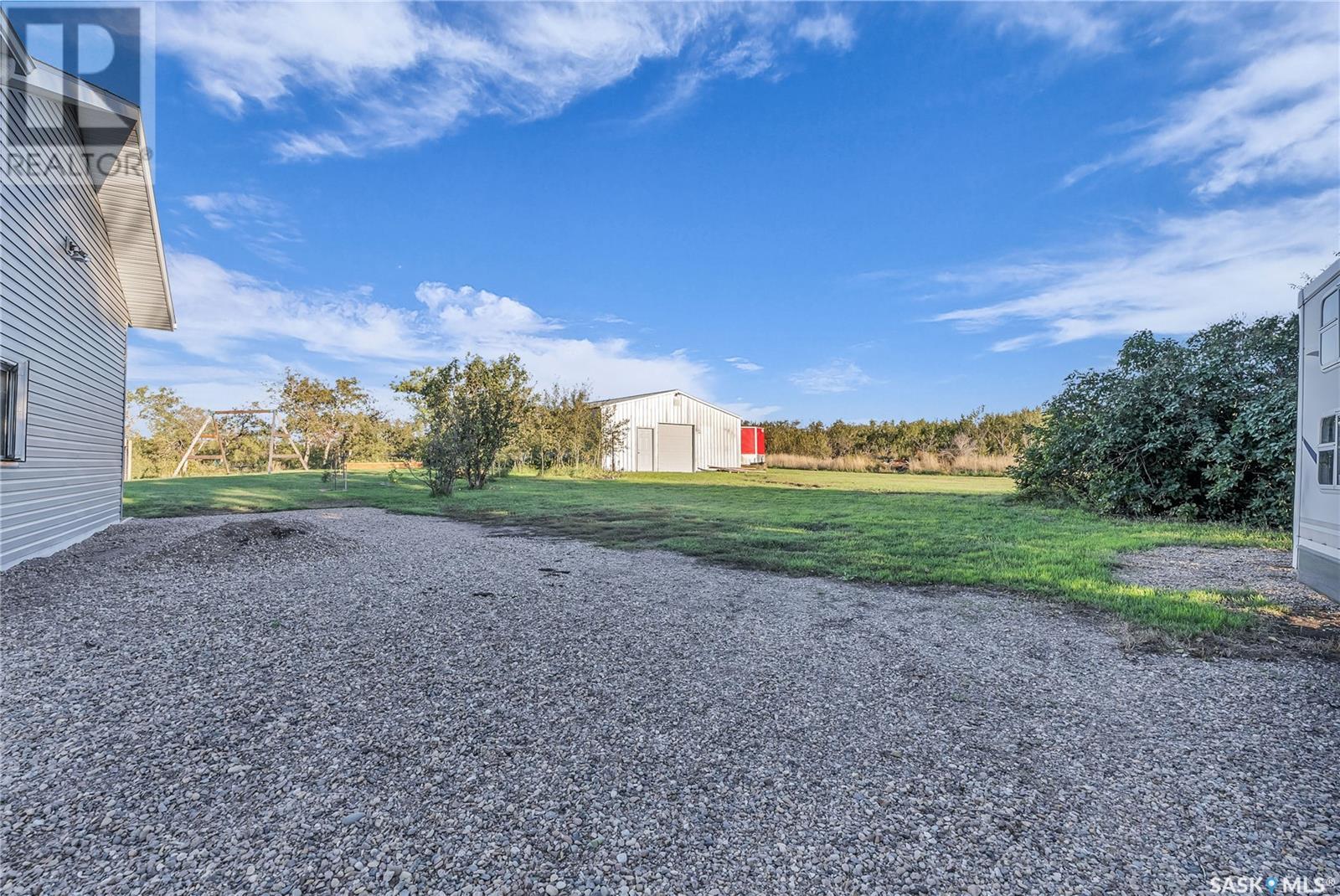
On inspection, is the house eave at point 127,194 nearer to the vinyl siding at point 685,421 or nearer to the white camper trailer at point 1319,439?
the white camper trailer at point 1319,439

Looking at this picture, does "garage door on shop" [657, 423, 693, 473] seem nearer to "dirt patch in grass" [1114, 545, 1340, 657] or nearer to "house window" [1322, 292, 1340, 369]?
"dirt patch in grass" [1114, 545, 1340, 657]

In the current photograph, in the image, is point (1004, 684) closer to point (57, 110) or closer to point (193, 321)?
point (57, 110)

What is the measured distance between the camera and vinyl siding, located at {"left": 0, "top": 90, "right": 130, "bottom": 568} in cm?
546

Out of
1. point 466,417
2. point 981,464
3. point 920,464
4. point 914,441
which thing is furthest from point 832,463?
point 466,417

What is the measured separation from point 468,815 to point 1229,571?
7.61 m

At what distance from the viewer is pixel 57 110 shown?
21.3 ft

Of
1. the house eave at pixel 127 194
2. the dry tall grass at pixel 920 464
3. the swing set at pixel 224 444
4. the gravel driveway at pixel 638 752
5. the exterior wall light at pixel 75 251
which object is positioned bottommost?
the gravel driveway at pixel 638 752

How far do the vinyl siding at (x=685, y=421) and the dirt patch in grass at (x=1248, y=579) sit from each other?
19181 millimetres

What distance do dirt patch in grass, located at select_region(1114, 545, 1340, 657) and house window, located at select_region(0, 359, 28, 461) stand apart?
1056 cm

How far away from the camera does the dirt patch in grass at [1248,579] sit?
4.13 m

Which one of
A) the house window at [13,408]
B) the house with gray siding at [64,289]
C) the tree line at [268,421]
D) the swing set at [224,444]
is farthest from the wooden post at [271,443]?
the house window at [13,408]

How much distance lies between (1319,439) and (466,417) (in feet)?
45.3

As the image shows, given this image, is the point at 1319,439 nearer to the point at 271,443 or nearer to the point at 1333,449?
the point at 1333,449

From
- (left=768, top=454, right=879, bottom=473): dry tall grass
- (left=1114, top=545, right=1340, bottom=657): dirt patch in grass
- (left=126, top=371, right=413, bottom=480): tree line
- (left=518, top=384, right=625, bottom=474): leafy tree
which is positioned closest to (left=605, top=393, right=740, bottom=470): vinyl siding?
(left=518, top=384, right=625, bottom=474): leafy tree
